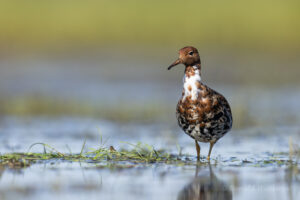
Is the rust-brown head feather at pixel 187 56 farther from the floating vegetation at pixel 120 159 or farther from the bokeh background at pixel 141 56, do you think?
the bokeh background at pixel 141 56

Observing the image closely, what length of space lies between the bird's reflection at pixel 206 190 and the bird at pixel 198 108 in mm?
1628

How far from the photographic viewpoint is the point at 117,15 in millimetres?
24812

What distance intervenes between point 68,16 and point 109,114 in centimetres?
1144

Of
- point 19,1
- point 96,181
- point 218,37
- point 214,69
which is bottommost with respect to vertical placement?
point 96,181

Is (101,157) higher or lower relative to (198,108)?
lower

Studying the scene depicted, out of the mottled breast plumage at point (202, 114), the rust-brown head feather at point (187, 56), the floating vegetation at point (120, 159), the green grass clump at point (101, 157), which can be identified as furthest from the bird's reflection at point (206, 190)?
the rust-brown head feather at point (187, 56)

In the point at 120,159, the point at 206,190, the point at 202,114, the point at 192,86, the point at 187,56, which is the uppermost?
the point at 187,56

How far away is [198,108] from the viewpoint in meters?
9.09

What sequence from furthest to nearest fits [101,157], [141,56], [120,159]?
[141,56] → [101,157] → [120,159]

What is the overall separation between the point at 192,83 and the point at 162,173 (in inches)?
71.9

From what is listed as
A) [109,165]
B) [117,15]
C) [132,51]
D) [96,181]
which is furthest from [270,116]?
[117,15]

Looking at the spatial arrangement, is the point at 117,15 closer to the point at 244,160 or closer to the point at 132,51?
the point at 132,51

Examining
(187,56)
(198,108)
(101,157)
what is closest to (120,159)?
(101,157)

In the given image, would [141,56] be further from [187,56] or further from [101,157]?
[101,157]
